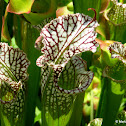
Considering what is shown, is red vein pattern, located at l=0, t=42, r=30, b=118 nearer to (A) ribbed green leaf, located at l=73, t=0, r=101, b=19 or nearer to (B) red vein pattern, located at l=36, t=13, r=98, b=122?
(B) red vein pattern, located at l=36, t=13, r=98, b=122

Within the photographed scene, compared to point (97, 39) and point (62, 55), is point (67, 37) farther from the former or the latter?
point (97, 39)

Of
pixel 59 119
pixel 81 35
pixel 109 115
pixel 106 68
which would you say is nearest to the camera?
pixel 81 35

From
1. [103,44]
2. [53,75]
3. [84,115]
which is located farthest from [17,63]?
[84,115]

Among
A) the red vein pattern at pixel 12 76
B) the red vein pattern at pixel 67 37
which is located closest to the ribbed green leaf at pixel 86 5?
the red vein pattern at pixel 67 37

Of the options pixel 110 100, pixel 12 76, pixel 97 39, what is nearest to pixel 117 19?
pixel 97 39

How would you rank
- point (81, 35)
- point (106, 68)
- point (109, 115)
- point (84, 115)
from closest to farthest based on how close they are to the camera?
point (81, 35)
point (106, 68)
point (109, 115)
point (84, 115)

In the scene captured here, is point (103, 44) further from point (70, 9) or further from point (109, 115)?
point (109, 115)

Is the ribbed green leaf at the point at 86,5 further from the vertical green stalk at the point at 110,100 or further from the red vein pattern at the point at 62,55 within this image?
the vertical green stalk at the point at 110,100
